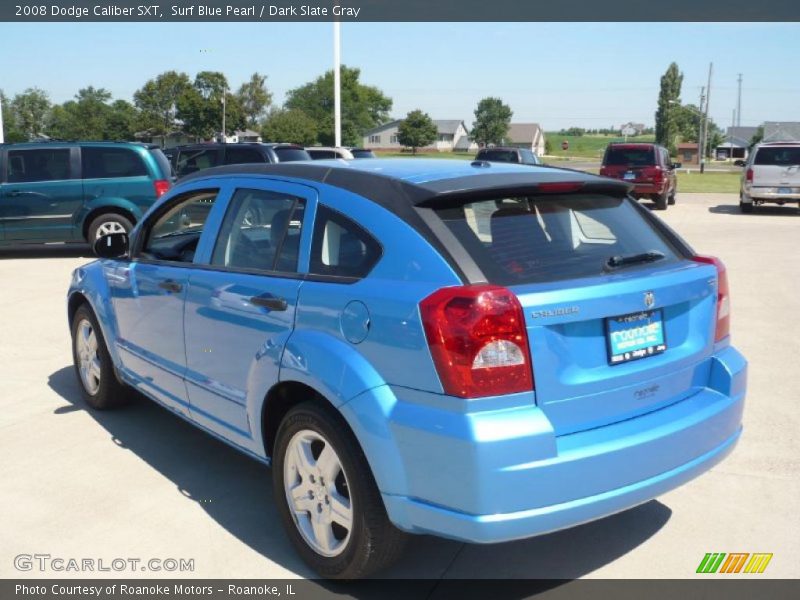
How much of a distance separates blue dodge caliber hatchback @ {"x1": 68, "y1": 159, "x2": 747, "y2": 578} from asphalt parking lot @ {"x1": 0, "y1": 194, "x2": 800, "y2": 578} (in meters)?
0.41

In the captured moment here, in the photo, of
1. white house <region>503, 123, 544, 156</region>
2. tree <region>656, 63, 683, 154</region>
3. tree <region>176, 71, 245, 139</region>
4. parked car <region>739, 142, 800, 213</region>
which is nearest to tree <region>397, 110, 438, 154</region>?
tree <region>176, 71, 245, 139</region>

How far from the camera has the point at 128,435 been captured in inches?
211

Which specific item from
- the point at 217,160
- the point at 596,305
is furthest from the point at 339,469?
the point at 217,160

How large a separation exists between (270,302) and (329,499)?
90 centimetres

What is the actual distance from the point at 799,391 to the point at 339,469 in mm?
4180

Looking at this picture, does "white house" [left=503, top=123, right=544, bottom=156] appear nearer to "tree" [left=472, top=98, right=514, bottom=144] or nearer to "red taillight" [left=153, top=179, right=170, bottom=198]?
"tree" [left=472, top=98, right=514, bottom=144]

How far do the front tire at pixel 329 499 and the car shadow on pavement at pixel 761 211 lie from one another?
20.7m

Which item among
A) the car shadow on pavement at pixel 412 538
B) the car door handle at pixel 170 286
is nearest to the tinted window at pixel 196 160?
the car shadow on pavement at pixel 412 538

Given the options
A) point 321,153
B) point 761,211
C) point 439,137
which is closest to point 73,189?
point 321,153

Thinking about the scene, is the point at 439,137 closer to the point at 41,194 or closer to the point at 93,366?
the point at 41,194

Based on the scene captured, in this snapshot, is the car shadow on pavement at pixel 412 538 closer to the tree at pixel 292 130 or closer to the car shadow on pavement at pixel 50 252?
the car shadow on pavement at pixel 50 252

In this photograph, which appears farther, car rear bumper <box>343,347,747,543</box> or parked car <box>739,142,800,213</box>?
parked car <box>739,142,800,213</box>

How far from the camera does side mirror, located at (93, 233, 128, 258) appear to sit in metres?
5.32

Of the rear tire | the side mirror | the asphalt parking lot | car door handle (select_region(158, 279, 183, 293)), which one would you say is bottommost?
the asphalt parking lot
